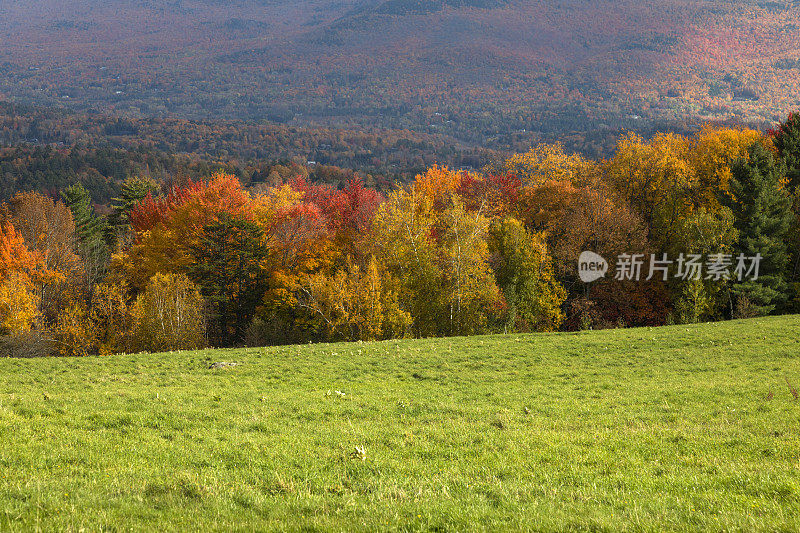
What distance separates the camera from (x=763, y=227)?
2178 inches

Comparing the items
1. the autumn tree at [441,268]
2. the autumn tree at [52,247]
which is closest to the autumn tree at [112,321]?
the autumn tree at [52,247]

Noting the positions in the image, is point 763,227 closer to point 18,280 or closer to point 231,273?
point 231,273

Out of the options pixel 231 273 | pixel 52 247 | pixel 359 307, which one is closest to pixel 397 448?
pixel 359 307

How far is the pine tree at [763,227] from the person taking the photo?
5422 centimetres

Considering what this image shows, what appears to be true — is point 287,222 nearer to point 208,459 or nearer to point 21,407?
point 21,407

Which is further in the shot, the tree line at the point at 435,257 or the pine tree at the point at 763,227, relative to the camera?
the pine tree at the point at 763,227

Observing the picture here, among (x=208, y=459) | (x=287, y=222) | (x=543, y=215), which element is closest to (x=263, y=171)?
(x=287, y=222)

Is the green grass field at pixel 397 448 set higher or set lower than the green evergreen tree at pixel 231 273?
higher

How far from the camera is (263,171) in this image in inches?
5940

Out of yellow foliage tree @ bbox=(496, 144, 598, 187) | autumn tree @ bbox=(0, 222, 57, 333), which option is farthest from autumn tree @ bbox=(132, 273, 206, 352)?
yellow foliage tree @ bbox=(496, 144, 598, 187)

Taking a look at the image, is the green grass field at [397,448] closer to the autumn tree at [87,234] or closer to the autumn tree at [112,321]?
the autumn tree at [112,321]

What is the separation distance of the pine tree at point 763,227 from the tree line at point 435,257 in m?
0.17

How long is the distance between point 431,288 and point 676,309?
2621 cm

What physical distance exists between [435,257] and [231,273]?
24979 millimetres
